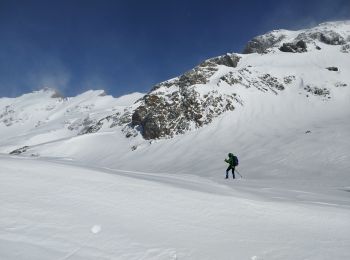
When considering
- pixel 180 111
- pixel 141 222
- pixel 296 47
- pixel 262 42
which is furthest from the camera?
pixel 262 42

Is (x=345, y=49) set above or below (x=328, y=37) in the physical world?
below

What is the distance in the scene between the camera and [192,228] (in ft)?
19.8

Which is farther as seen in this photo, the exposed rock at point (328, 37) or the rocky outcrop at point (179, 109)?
the exposed rock at point (328, 37)

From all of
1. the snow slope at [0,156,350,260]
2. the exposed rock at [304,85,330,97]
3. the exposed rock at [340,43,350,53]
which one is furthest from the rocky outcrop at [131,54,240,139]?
the snow slope at [0,156,350,260]

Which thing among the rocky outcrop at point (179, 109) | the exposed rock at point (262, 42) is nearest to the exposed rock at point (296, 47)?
the rocky outcrop at point (179, 109)

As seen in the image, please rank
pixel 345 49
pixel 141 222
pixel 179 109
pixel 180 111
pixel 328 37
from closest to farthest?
pixel 141 222 < pixel 180 111 < pixel 179 109 < pixel 345 49 < pixel 328 37

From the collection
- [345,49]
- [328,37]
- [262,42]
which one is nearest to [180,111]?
[345,49]

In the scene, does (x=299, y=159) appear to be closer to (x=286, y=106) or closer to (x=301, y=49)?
(x=286, y=106)

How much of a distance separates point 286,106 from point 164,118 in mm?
18900

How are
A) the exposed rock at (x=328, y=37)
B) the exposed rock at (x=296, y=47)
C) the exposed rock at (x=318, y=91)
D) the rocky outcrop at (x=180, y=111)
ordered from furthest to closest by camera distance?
the exposed rock at (x=328, y=37) → the exposed rock at (x=296, y=47) → the exposed rock at (x=318, y=91) → the rocky outcrop at (x=180, y=111)

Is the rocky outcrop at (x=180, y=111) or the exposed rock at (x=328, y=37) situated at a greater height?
the exposed rock at (x=328, y=37)

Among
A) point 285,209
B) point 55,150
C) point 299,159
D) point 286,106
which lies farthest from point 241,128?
point 285,209

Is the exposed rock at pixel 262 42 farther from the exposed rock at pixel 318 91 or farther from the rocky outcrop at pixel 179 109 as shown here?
the rocky outcrop at pixel 179 109

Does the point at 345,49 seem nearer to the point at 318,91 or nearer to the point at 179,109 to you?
the point at 318,91
